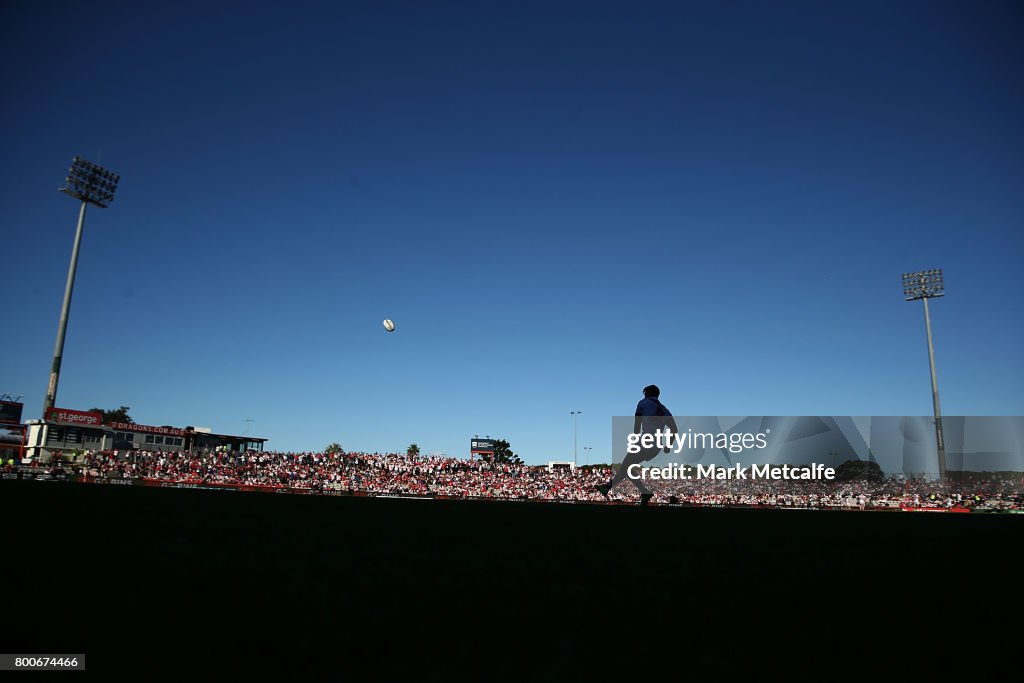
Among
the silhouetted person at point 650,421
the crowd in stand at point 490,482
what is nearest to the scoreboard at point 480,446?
the crowd in stand at point 490,482

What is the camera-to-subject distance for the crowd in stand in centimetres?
3762

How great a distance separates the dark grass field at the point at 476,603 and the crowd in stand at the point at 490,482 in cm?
3620

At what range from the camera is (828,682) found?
1.18 m

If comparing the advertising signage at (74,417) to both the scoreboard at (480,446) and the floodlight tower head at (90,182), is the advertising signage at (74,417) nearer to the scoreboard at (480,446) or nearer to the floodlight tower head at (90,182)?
the floodlight tower head at (90,182)

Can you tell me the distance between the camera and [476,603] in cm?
184

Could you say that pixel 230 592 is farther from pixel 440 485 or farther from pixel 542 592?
pixel 440 485

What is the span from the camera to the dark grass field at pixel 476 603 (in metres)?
1.31

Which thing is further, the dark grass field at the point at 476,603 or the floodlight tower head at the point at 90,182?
the floodlight tower head at the point at 90,182

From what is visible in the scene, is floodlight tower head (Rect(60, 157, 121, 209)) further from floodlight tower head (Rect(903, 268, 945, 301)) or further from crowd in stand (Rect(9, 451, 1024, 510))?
floodlight tower head (Rect(903, 268, 945, 301))

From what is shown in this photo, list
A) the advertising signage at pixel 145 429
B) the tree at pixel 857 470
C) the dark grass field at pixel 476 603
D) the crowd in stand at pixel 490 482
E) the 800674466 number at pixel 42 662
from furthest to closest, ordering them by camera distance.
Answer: the advertising signage at pixel 145 429 → the crowd in stand at pixel 490 482 → the tree at pixel 857 470 → the dark grass field at pixel 476 603 → the 800674466 number at pixel 42 662

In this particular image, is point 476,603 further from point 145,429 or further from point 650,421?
point 145,429

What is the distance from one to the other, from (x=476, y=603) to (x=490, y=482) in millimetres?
44169

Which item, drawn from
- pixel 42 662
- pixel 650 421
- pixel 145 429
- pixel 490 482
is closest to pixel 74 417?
pixel 145 429

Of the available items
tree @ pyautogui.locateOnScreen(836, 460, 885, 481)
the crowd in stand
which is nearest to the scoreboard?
the crowd in stand
